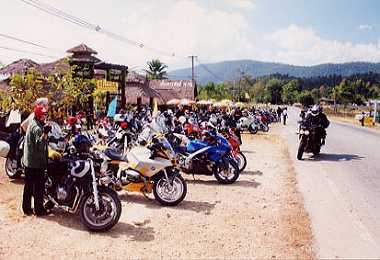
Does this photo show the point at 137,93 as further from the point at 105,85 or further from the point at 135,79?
the point at 105,85

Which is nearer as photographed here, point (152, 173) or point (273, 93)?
point (152, 173)

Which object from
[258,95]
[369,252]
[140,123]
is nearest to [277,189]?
[369,252]

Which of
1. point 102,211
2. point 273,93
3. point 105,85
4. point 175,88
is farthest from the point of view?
point 273,93

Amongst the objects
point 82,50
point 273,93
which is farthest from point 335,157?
point 273,93

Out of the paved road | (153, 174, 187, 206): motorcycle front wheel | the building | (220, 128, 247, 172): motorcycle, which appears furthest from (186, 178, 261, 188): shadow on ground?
the building

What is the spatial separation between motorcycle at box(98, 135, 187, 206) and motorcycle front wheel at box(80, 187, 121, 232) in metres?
1.35

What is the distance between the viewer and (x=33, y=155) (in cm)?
640

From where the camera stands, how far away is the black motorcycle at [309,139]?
1365 centimetres

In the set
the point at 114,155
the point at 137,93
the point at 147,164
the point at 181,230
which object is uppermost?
the point at 137,93

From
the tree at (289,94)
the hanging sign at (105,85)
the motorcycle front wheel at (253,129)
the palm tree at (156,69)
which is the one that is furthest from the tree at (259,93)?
the hanging sign at (105,85)

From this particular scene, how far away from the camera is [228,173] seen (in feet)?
31.4

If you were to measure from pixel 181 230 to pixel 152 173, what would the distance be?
4.88 feet

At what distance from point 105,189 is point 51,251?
1.13m

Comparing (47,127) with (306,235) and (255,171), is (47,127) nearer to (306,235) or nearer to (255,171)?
(306,235)
